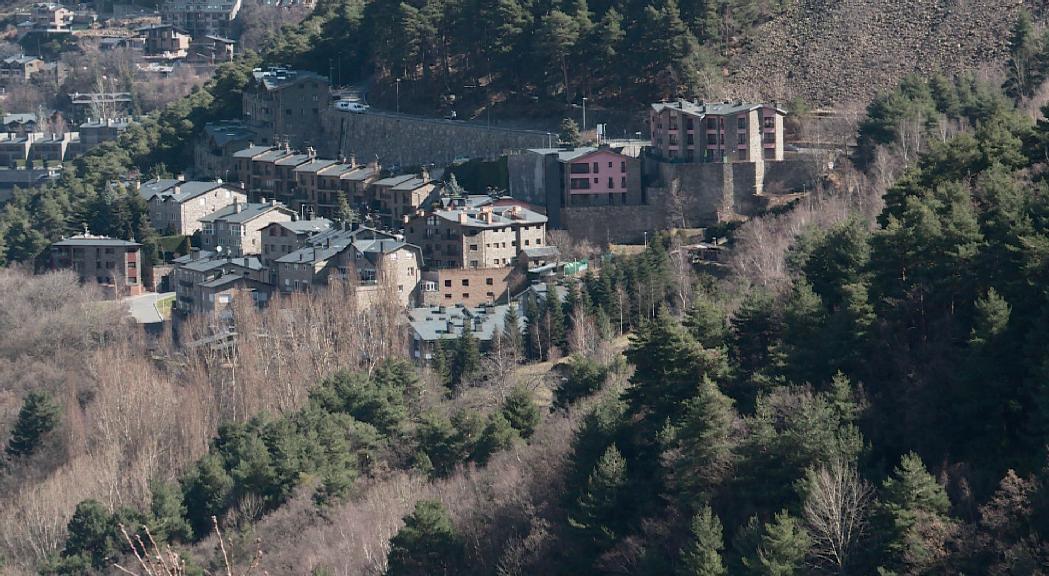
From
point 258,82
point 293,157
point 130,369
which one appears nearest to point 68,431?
point 130,369

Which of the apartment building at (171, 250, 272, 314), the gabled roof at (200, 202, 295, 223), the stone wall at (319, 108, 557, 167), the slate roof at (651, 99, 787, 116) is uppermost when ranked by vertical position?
the slate roof at (651, 99, 787, 116)

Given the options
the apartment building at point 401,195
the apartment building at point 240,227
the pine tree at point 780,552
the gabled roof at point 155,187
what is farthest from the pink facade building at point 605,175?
the pine tree at point 780,552

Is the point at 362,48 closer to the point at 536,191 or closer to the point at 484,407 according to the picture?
the point at 536,191

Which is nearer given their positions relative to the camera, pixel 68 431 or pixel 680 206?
pixel 68 431

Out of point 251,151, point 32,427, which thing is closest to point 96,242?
point 251,151

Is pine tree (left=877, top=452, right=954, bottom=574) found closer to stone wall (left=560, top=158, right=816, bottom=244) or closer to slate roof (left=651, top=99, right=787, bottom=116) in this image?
stone wall (left=560, top=158, right=816, bottom=244)

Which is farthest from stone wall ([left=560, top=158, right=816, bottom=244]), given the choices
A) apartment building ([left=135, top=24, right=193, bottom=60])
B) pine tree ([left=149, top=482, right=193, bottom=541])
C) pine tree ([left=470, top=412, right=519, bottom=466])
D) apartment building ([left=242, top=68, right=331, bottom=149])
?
apartment building ([left=135, top=24, right=193, bottom=60])
